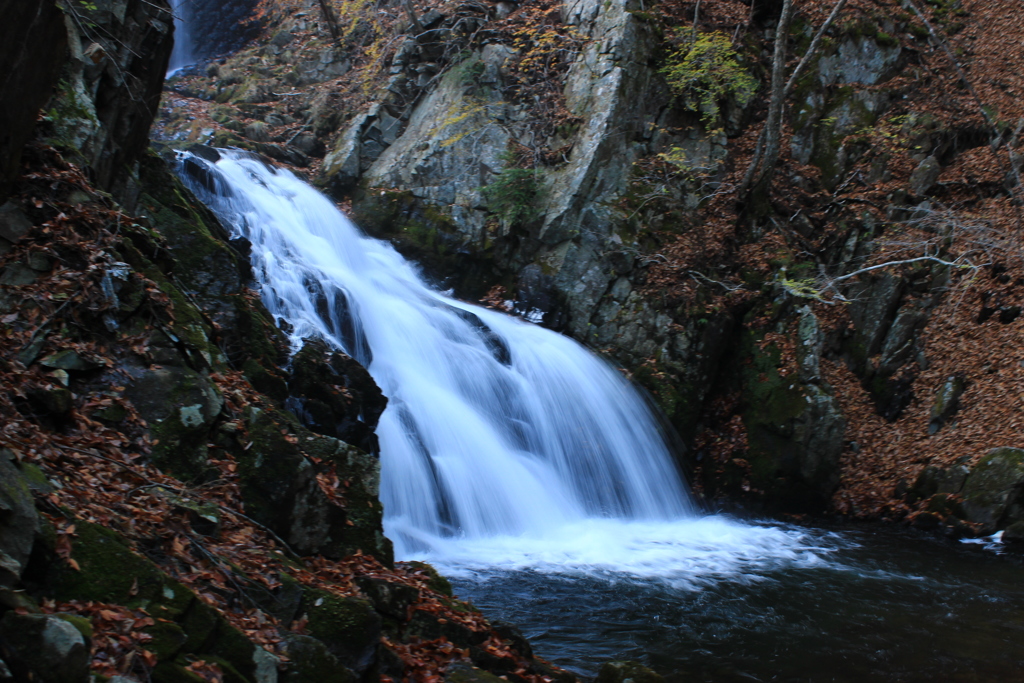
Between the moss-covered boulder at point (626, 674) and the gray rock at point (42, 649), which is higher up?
the gray rock at point (42, 649)

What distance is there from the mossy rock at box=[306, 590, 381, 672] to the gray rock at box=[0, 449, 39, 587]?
1.63 meters

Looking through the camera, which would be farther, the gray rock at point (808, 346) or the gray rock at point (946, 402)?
the gray rock at point (808, 346)

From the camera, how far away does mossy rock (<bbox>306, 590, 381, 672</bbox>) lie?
3771 millimetres

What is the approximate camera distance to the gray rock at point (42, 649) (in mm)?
2127

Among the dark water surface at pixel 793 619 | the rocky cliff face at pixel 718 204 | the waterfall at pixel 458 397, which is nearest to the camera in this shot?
the dark water surface at pixel 793 619

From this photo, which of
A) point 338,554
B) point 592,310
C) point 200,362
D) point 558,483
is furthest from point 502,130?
point 338,554

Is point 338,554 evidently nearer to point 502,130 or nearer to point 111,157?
point 111,157

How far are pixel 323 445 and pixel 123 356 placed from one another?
167cm

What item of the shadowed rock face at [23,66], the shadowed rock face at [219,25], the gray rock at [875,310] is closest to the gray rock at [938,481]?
the gray rock at [875,310]

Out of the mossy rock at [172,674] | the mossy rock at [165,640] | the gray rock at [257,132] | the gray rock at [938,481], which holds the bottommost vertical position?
the mossy rock at [172,674]

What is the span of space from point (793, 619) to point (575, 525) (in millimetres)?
3343

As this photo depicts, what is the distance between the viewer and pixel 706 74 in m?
13.1

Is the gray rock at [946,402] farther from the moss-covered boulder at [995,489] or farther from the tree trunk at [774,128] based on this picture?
the tree trunk at [774,128]

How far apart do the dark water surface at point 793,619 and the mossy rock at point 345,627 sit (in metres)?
2.33
